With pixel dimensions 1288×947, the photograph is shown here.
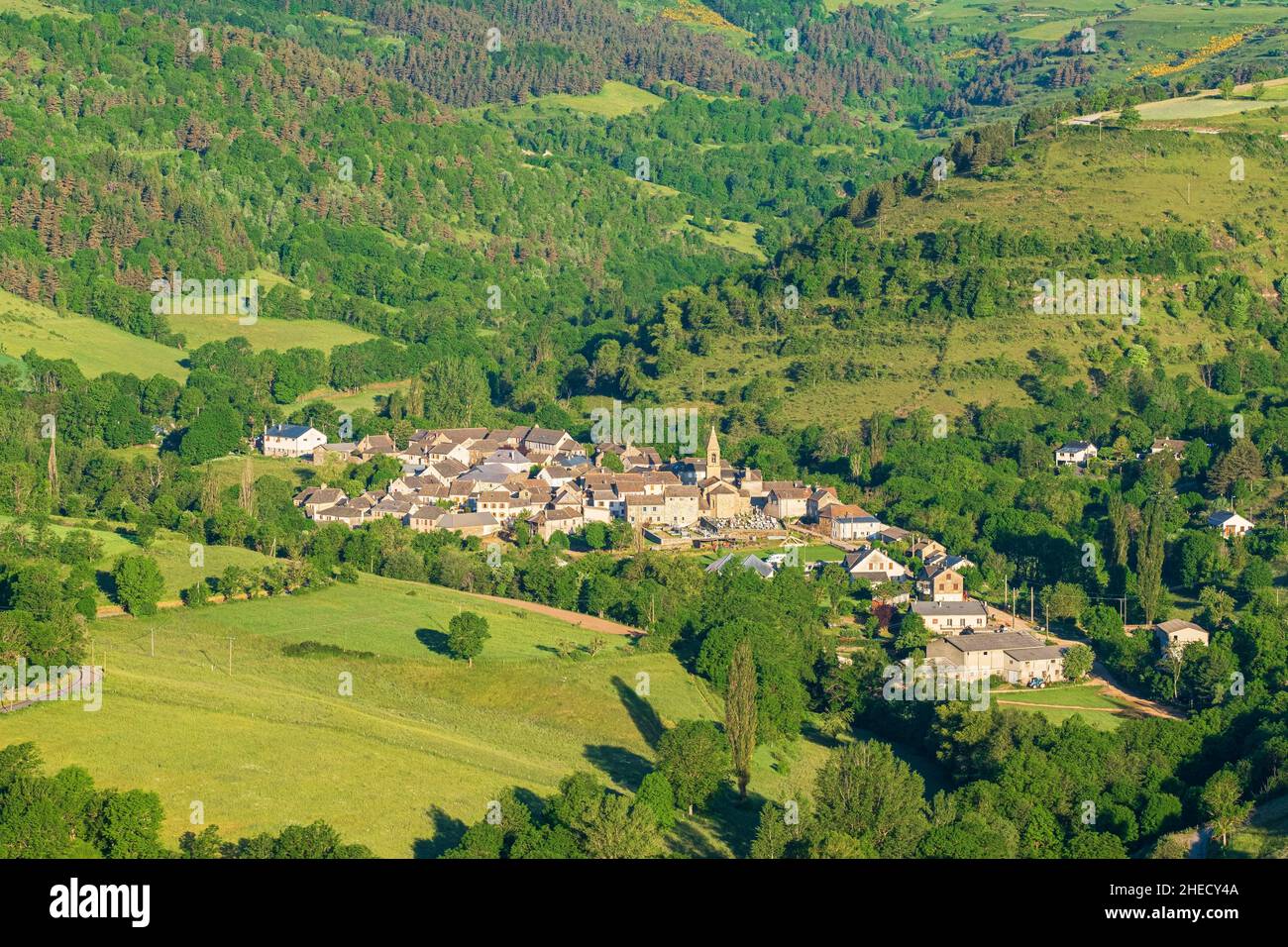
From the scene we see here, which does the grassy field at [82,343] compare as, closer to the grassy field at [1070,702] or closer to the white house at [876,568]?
the white house at [876,568]

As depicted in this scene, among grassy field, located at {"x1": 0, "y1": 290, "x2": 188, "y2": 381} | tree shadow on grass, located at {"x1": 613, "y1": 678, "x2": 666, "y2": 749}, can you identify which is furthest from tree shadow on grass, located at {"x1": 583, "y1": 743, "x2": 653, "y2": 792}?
Result: grassy field, located at {"x1": 0, "y1": 290, "x2": 188, "y2": 381}

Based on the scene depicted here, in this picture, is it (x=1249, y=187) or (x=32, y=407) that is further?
(x=1249, y=187)

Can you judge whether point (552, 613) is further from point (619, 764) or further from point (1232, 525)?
point (1232, 525)

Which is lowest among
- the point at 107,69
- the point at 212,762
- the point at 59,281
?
the point at 212,762

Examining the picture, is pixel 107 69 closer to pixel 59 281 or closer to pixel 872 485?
pixel 59 281

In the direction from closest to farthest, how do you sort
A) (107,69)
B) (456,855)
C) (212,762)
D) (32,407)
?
(456,855), (212,762), (32,407), (107,69)

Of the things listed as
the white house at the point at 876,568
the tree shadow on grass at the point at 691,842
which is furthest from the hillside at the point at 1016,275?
the tree shadow on grass at the point at 691,842

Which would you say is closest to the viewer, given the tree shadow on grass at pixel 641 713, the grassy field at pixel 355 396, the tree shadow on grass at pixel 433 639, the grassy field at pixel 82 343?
the tree shadow on grass at pixel 641 713

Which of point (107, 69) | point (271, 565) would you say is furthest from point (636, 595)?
point (107, 69)
